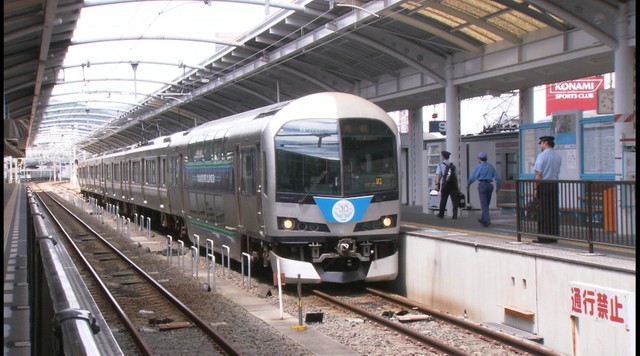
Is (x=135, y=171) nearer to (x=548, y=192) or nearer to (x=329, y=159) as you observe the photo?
(x=329, y=159)

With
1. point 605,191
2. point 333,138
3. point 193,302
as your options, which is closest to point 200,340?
point 193,302

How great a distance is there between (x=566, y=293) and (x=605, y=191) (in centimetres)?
135

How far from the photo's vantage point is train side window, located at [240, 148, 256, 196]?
41.1 ft

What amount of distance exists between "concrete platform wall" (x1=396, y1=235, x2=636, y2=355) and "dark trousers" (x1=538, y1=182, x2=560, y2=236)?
45 centimetres

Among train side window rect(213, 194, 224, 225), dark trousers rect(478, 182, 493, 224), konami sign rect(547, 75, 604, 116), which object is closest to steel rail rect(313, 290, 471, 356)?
train side window rect(213, 194, 224, 225)

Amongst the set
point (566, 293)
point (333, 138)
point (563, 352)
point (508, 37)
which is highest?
point (508, 37)

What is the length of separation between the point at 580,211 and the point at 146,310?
6819 mm

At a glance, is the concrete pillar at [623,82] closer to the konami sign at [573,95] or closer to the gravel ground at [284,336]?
the gravel ground at [284,336]

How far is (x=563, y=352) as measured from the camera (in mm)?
8328

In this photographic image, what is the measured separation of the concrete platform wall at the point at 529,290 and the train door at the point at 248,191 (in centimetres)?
267

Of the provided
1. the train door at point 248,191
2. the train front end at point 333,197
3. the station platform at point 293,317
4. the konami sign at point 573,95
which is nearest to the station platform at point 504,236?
the station platform at point 293,317

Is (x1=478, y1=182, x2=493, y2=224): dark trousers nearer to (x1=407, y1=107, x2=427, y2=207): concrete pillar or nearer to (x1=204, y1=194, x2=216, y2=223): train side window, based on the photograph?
(x1=204, y1=194, x2=216, y2=223): train side window

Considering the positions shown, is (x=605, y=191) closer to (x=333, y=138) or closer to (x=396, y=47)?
(x=333, y=138)

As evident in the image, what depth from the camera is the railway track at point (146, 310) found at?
29.5 ft
